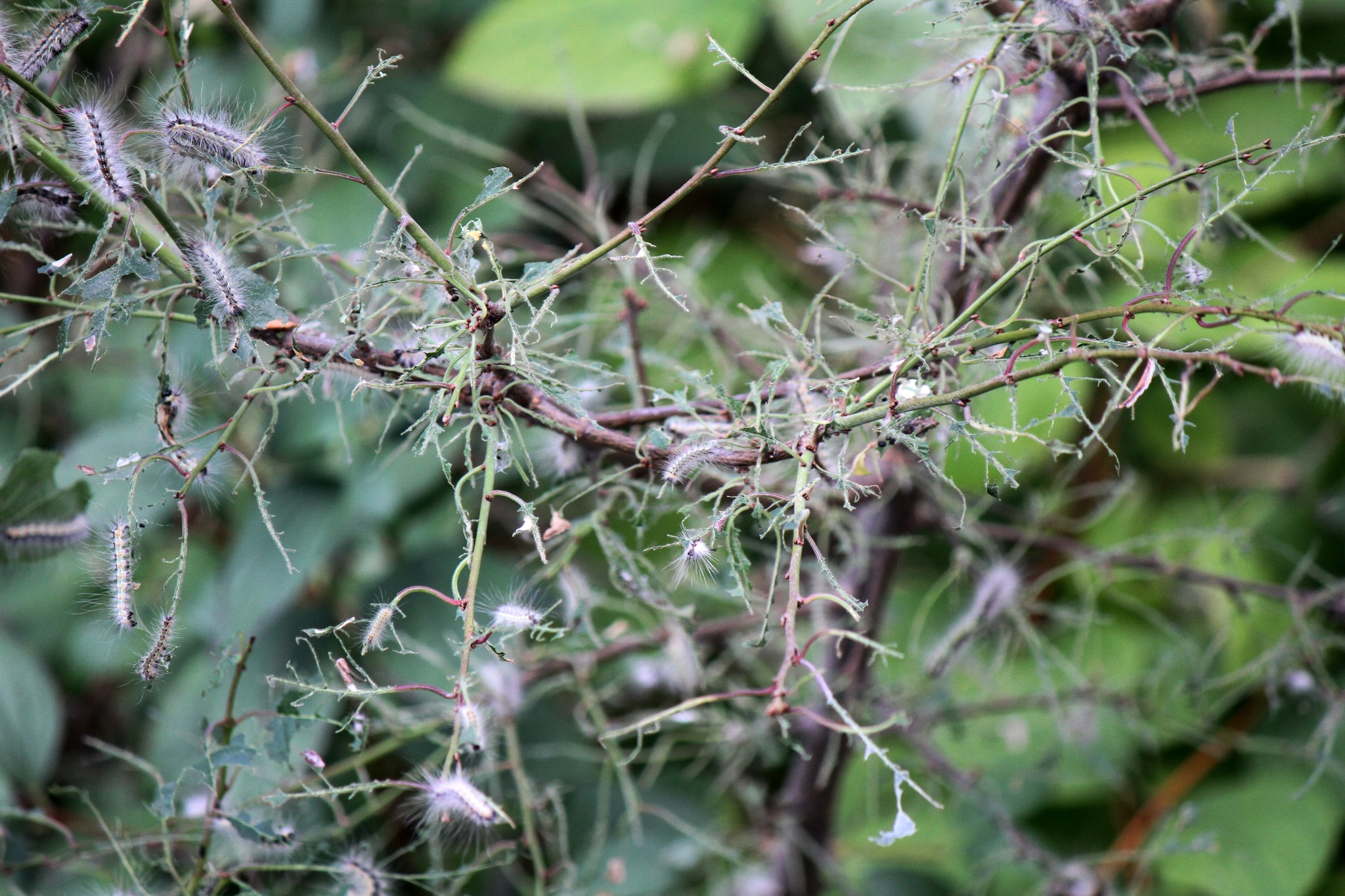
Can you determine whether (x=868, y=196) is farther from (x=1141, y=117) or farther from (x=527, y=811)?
(x=527, y=811)

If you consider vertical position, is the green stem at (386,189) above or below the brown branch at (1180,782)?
above

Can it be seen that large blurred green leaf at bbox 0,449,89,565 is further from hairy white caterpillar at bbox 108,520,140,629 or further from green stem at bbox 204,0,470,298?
green stem at bbox 204,0,470,298

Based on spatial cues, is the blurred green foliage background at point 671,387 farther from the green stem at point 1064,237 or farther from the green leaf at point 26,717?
the green stem at point 1064,237

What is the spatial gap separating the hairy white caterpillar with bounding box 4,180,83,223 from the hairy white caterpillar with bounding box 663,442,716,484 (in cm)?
24

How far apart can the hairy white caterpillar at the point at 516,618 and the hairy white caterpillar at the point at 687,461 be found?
67mm

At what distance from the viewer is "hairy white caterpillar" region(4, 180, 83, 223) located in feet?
1.13

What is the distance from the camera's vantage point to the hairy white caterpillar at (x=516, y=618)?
0.34 m

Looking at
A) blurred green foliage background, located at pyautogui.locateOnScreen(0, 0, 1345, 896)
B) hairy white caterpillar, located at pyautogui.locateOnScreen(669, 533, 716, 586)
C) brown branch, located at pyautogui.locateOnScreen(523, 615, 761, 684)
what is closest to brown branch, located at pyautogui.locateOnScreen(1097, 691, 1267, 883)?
blurred green foliage background, located at pyautogui.locateOnScreen(0, 0, 1345, 896)

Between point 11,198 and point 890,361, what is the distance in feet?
1.03

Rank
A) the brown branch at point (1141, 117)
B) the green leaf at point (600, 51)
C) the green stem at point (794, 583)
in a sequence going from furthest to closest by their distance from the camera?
the green leaf at point (600, 51)
the brown branch at point (1141, 117)
the green stem at point (794, 583)

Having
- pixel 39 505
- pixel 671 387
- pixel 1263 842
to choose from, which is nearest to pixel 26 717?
pixel 39 505

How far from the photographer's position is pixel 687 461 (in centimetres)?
35

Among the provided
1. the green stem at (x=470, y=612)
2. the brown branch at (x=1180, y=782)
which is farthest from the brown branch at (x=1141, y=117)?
the brown branch at (x=1180, y=782)

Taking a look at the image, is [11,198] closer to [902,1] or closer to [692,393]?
[692,393]
